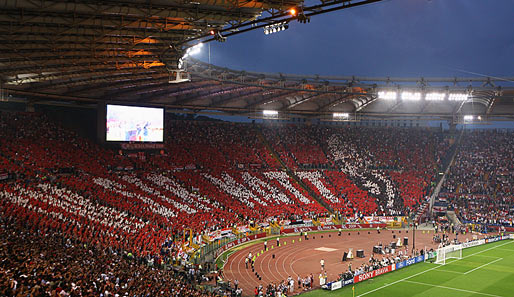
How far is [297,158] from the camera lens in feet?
217

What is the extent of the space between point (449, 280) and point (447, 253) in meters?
6.87

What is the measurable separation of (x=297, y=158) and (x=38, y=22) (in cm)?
4882

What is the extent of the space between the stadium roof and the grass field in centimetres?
1799

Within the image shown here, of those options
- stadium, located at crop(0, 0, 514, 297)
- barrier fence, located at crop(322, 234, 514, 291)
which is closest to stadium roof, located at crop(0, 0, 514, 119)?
stadium, located at crop(0, 0, 514, 297)

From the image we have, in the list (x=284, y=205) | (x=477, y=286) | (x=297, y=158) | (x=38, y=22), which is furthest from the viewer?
(x=297, y=158)

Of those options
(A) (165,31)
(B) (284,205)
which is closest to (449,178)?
(B) (284,205)

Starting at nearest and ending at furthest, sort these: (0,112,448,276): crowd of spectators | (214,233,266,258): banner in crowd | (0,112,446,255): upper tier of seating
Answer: (0,112,448,276): crowd of spectators, (0,112,446,255): upper tier of seating, (214,233,266,258): banner in crowd

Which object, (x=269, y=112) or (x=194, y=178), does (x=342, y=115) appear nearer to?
(x=269, y=112)

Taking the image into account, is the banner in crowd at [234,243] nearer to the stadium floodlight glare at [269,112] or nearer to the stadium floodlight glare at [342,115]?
the stadium floodlight glare at [269,112]

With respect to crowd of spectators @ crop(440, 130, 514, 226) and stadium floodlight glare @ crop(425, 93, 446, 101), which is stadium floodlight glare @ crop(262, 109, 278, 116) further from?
crowd of spectators @ crop(440, 130, 514, 226)

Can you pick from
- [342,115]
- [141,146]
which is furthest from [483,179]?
[141,146]

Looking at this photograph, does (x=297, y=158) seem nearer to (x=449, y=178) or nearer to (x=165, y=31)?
(x=449, y=178)

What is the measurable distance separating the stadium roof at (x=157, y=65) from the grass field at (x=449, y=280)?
59.0 feet

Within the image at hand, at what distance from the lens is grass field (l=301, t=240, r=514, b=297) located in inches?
1129
